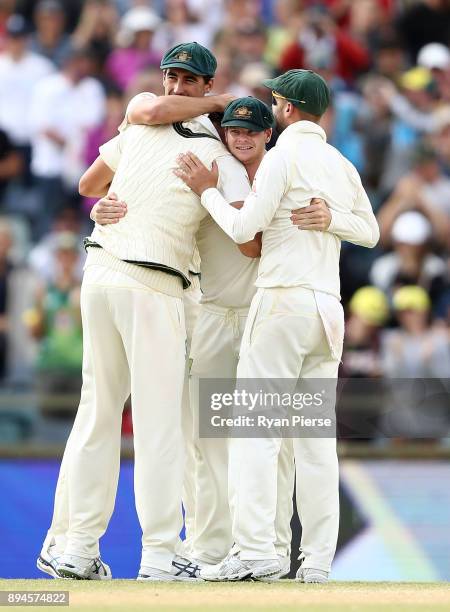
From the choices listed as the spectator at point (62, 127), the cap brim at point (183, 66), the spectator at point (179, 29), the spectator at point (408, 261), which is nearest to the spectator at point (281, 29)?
the spectator at point (179, 29)

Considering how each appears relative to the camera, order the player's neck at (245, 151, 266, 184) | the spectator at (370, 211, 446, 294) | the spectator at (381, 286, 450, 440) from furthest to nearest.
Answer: the spectator at (370, 211, 446, 294) < the spectator at (381, 286, 450, 440) < the player's neck at (245, 151, 266, 184)

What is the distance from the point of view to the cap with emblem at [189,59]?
662cm

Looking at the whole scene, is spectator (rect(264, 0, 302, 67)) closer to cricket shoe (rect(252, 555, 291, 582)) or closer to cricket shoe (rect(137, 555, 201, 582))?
cricket shoe (rect(252, 555, 291, 582))

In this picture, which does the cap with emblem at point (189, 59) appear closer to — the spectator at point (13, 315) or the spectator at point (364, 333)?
the spectator at point (364, 333)

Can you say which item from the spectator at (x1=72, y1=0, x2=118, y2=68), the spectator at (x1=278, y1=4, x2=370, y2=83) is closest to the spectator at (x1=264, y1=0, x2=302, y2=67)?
the spectator at (x1=278, y1=4, x2=370, y2=83)

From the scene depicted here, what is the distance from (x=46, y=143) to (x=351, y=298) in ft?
10.3

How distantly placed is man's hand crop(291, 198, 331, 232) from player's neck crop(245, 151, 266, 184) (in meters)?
0.39

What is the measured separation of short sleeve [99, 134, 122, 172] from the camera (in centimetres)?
682

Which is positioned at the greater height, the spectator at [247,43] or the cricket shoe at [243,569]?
the spectator at [247,43]

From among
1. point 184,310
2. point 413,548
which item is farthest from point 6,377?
point 184,310

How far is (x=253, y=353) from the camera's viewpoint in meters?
6.41

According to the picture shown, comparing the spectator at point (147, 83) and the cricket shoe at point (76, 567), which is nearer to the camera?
the cricket shoe at point (76, 567)

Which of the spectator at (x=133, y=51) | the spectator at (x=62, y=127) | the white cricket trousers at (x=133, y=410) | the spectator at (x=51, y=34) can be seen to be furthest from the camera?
the spectator at (x=51, y=34)

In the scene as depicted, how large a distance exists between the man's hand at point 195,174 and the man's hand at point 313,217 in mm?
411
